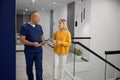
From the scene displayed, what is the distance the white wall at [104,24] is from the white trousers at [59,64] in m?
3.58

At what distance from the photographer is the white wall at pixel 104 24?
7.50 m

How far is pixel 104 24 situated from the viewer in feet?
25.1

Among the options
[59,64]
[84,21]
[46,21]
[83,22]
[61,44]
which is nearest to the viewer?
[61,44]

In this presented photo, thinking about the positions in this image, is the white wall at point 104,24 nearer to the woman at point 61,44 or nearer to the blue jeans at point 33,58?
the woman at point 61,44

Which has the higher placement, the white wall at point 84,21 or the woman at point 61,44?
the white wall at point 84,21

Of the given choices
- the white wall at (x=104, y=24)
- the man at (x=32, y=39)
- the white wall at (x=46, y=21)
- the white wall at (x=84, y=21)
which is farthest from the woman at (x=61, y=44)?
the white wall at (x=46, y=21)

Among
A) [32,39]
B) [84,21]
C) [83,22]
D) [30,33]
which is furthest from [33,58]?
A: [83,22]

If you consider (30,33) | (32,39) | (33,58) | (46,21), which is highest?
(46,21)

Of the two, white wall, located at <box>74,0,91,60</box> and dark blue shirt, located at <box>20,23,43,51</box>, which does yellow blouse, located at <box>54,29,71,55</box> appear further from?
white wall, located at <box>74,0,91,60</box>

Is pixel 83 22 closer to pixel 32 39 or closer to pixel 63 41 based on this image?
pixel 63 41

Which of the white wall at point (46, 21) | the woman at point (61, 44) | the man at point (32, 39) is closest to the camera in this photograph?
the man at point (32, 39)

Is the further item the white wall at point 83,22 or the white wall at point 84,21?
the white wall at point 84,21

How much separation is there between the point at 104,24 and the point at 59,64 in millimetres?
4138
